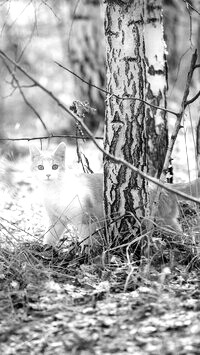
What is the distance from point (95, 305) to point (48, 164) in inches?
79.2

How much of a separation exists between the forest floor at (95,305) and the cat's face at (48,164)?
0.86 m

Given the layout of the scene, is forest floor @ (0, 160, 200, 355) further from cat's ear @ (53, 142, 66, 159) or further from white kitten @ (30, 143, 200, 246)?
cat's ear @ (53, 142, 66, 159)

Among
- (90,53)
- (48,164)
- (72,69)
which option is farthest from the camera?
(72,69)

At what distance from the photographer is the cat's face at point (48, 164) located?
5.32 meters

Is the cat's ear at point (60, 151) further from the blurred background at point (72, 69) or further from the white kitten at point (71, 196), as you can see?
the blurred background at point (72, 69)

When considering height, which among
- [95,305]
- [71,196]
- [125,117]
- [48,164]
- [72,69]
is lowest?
[95,305]

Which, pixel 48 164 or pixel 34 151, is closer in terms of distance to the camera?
pixel 48 164

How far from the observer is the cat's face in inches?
209

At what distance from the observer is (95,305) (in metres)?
3.55

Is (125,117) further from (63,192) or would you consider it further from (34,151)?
(34,151)

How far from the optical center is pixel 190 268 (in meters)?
4.16

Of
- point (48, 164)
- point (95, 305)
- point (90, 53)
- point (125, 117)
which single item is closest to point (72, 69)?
point (90, 53)

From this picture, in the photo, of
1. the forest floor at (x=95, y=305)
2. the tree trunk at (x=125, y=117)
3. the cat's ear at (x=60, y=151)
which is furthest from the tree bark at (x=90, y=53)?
the forest floor at (x=95, y=305)

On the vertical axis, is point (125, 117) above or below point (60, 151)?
above
